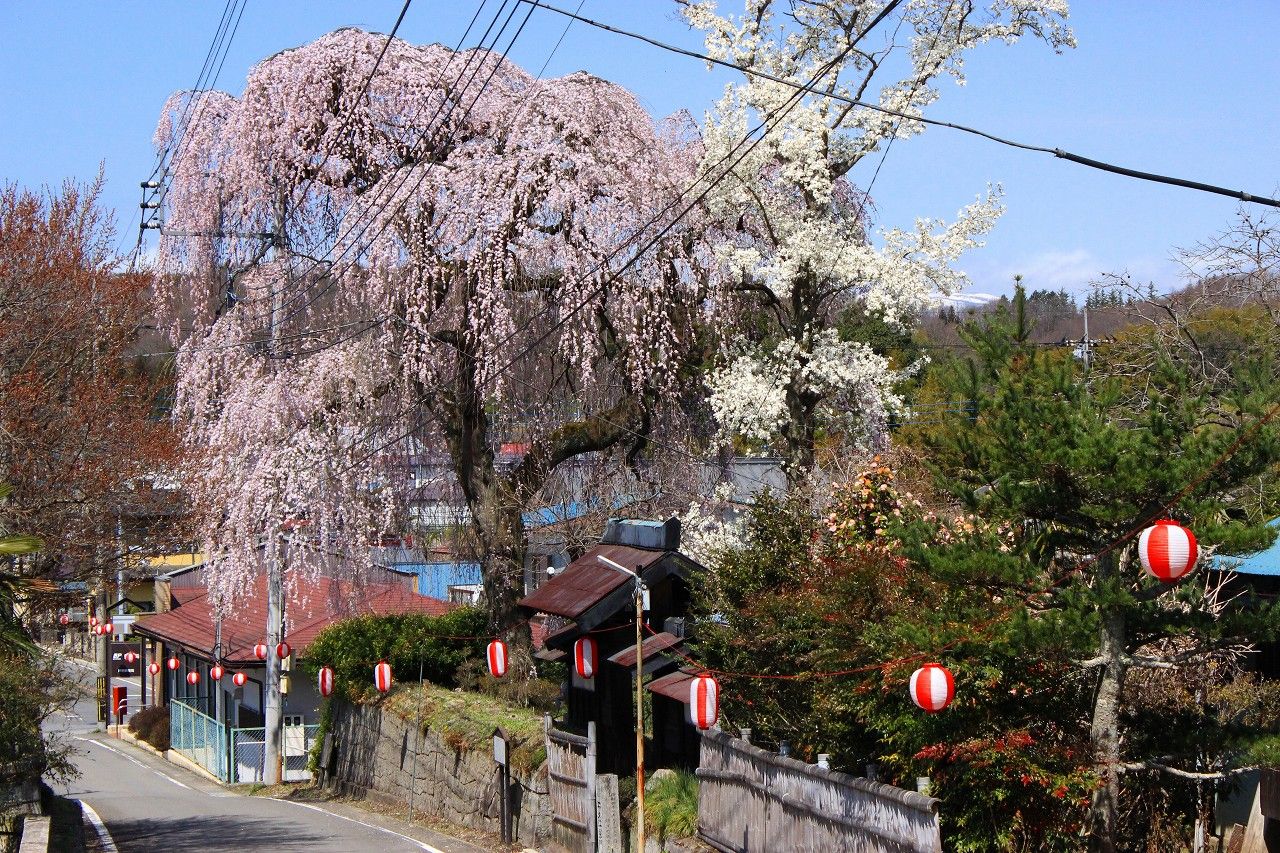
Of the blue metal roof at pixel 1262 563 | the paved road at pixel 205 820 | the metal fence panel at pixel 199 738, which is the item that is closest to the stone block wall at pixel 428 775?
the paved road at pixel 205 820

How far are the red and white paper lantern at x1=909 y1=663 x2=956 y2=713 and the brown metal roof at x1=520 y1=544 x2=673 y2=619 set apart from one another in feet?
23.3

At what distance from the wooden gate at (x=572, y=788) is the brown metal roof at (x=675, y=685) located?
1.08m

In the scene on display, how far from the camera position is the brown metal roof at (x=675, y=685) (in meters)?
15.3

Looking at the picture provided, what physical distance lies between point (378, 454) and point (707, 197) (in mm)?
6616

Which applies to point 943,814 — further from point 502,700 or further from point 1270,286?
point 502,700

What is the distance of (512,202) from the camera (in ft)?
64.6

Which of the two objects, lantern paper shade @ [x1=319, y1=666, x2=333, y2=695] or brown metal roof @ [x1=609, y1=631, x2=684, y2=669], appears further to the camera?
lantern paper shade @ [x1=319, y1=666, x2=333, y2=695]

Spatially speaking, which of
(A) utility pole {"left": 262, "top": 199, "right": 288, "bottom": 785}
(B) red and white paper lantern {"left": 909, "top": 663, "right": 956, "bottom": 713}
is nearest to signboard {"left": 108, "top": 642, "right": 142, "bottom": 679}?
(A) utility pole {"left": 262, "top": 199, "right": 288, "bottom": 785}

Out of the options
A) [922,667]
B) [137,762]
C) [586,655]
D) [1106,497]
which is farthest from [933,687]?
[137,762]

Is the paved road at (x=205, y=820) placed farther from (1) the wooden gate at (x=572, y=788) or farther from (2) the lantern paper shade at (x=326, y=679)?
(1) the wooden gate at (x=572, y=788)

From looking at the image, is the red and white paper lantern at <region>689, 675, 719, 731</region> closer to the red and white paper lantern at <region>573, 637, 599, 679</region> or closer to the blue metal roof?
the red and white paper lantern at <region>573, 637, 599, 679</region>

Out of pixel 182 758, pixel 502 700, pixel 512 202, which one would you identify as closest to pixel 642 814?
pixel 502 700

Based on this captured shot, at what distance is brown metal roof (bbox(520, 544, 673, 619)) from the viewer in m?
17.4

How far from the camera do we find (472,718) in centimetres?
2195
